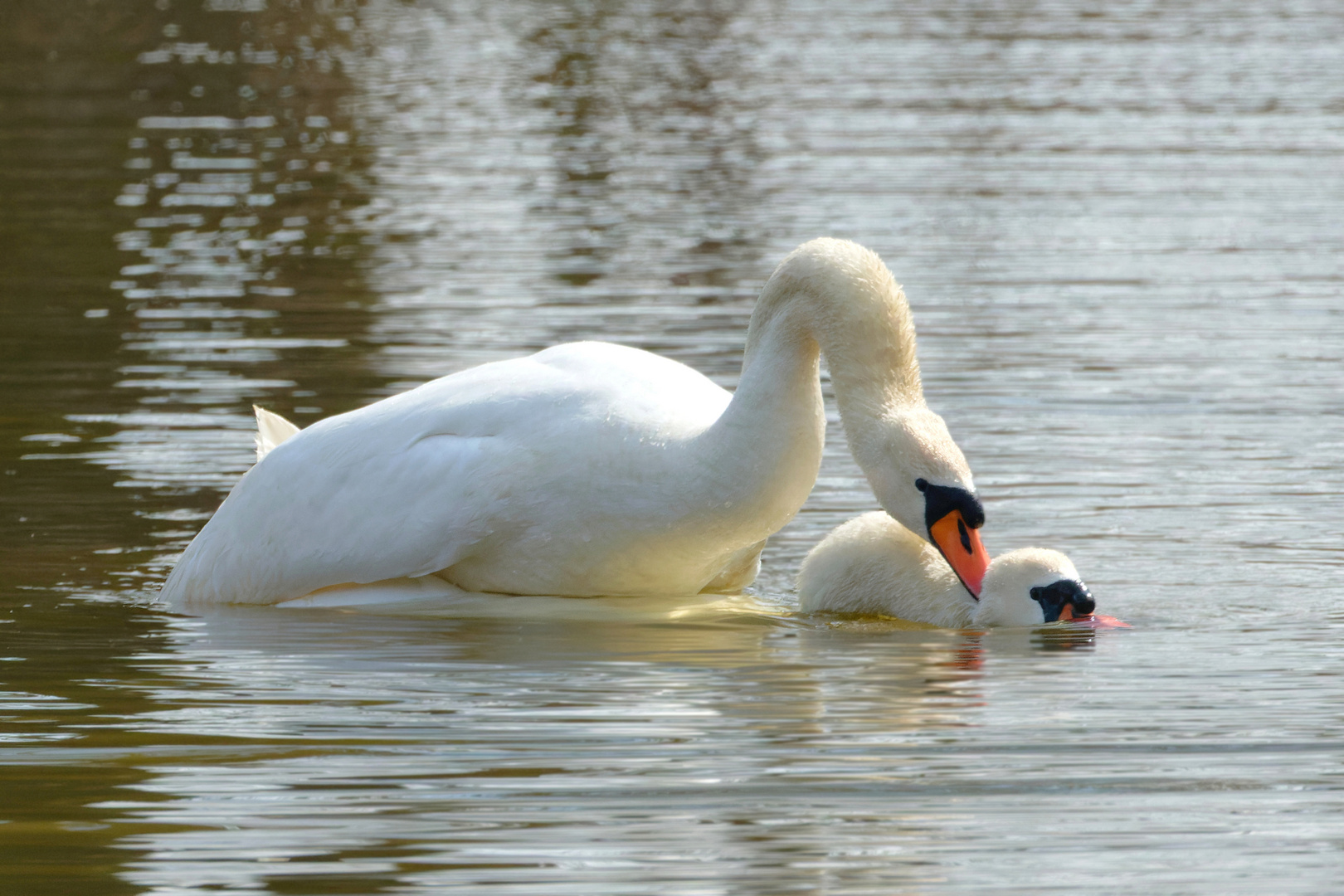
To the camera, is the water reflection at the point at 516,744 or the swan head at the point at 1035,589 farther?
the swan head at the point at 1035,589

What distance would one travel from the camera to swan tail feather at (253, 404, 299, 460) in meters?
7.52

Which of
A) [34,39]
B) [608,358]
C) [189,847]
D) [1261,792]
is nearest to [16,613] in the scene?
[608,358]

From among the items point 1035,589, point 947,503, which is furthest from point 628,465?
point 1035,589

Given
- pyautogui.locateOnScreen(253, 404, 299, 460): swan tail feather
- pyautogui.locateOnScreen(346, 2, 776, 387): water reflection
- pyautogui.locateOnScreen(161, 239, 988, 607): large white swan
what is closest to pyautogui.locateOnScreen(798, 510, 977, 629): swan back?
pyautogui.locateOnScreen(161, 239, 988, 607): large white swan

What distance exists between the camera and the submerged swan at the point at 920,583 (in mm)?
6402

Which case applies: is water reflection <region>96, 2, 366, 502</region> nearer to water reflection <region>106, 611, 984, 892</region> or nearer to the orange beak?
water reflection <region>106, 611, 984, 892</region>

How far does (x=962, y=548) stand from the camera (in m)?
6.22

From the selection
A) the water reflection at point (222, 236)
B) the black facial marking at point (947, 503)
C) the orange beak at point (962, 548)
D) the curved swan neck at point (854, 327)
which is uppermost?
the curved swan neck at point (854, 327)

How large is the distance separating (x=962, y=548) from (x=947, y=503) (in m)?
0.17

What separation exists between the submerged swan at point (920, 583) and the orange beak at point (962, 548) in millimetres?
105

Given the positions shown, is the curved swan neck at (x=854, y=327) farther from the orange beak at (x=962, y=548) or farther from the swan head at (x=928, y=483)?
the orange beak at (x=962, y=548)

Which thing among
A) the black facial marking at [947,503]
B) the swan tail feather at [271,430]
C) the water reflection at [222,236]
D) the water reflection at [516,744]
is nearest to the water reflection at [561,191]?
the water reflection at [222,236]

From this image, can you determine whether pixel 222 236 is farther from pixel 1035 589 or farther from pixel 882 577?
pixel 1035 589

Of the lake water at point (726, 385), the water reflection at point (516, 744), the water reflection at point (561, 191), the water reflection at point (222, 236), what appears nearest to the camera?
the water reflection at point (516, 744)
